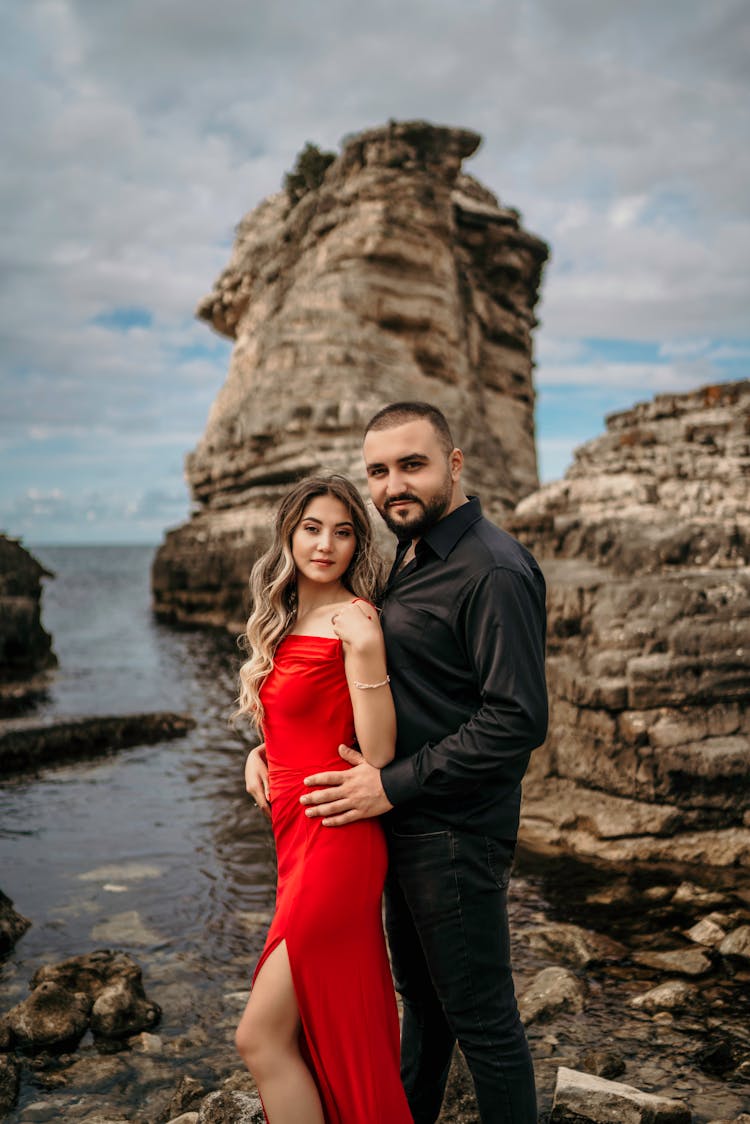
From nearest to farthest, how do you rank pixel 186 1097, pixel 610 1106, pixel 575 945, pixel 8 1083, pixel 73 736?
pixel 610 1106, pixel 186 1097, pixel 8 1083, pixel 575 945, pixel 73 736

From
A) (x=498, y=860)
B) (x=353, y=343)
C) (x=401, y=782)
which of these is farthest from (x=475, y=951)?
(x=353, y=343)

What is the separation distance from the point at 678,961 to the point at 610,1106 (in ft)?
6.30

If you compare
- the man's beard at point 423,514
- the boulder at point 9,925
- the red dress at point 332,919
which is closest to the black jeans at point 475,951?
the red dress at point 332,919

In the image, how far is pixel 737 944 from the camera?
5078mm

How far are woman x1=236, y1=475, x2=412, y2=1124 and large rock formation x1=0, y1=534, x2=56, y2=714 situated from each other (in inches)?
562

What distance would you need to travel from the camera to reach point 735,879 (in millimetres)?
6234

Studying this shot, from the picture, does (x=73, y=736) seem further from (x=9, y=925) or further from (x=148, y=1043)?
(x=148, y=1043)

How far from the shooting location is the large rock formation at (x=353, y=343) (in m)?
25.2

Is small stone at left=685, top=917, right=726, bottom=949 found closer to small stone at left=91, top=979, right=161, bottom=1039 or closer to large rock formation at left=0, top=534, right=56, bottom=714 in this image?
small stone at left=91, top=979, right=161, bottom=1039

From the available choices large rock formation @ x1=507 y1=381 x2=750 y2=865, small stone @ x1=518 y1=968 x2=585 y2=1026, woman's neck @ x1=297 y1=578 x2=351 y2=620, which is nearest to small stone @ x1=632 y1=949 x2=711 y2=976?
small stone @ x1=518 y1=968 x2=585 y2=1026

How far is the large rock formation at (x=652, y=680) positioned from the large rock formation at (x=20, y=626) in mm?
11353

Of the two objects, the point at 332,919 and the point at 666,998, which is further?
the point at 666,998

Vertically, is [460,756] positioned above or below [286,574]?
below

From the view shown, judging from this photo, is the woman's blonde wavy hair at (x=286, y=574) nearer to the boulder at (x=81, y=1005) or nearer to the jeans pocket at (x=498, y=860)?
the jeans pocket at (x=498, y=860)
